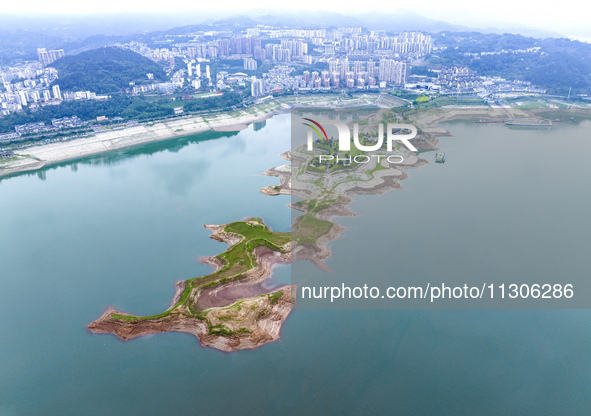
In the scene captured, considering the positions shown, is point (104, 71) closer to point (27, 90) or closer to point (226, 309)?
point (27, 90)

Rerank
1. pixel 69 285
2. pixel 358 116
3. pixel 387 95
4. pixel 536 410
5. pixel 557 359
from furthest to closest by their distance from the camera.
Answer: pixel 387 95 → pixel 358 116 → pixel 69 285 → pixel 557 359 → pixel 536 410

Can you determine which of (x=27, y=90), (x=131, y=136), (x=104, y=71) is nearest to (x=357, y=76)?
(x=131, y=136)

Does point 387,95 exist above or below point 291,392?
above

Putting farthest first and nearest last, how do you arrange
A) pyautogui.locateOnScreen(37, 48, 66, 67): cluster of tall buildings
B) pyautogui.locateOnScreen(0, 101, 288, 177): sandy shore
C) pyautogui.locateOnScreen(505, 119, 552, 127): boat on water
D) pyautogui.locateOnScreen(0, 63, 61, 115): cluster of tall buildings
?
pyautogui.locateOnScreen(37, 48, 66, 67): cluster of tall buildings → pyautogui.locateOnScreen(0, 63, 61, 115): cluster of tall buildings → pyautogui.locateOnScreen(505, 119, 552, 127): boat on water → pyautogui.locateOnScreen(0, 101, 288, 177): sandy shore

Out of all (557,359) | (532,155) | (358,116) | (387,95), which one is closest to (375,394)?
(557,359)

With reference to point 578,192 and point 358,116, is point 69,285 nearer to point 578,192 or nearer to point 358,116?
point 578,192

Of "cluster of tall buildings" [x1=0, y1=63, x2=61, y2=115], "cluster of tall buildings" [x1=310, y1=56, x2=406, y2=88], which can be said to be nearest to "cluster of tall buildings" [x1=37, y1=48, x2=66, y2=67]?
"cluster of tall buildings" [x1=0, y1=63, x2=61, y2=115]

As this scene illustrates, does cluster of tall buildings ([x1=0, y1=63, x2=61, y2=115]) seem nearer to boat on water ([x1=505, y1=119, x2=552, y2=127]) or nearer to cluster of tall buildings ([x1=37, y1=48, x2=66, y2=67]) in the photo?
cluster of tall buildings ([x1=37, y1=48, x2=66, y2=67])
